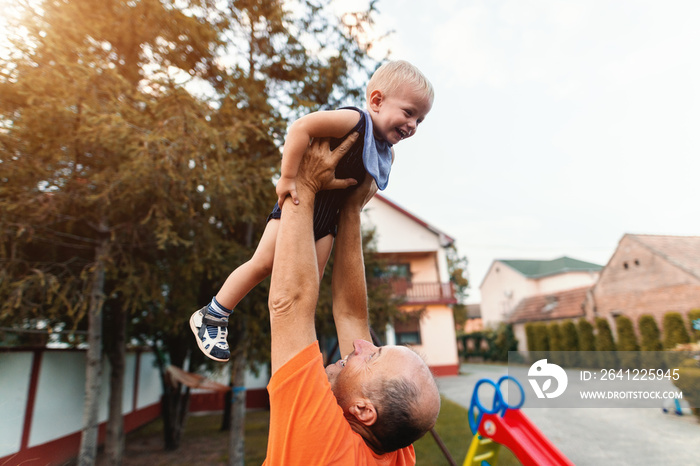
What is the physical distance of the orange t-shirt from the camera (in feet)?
3.13

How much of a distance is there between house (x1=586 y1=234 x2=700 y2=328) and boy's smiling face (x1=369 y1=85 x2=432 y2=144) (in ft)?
57.3

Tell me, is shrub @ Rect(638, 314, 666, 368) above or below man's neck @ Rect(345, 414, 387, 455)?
below

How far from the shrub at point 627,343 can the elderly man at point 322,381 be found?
17521mm

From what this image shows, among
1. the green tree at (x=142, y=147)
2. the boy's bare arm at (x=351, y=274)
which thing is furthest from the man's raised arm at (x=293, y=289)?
the green tree at (x=142, y=147)

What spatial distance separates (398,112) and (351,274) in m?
0.63

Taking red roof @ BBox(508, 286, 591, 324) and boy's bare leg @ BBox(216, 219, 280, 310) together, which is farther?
red roof @ BBox(508, 286, 591, 324)

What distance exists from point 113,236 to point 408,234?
14.7 m

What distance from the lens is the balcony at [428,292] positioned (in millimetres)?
17938

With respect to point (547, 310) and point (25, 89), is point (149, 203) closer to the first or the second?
point (25, 89)

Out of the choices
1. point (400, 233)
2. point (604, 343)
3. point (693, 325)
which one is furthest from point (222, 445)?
point (604, 343)

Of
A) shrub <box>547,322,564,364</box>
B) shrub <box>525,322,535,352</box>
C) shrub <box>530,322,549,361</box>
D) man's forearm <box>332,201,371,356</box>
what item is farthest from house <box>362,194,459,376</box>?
man's forearm <box>332,201,371,356</box>

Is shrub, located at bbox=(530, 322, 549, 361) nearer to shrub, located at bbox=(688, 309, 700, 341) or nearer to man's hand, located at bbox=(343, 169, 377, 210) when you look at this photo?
shrub, located at bbox=(688, 309, 700, 341)

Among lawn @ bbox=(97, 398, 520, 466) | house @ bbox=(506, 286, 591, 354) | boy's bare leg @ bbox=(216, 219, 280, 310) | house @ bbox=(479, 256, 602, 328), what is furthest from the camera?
house @ bbox=(479, 256, 602, 328)

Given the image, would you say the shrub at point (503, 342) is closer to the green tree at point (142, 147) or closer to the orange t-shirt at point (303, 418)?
the green tree at point (142, 147)
